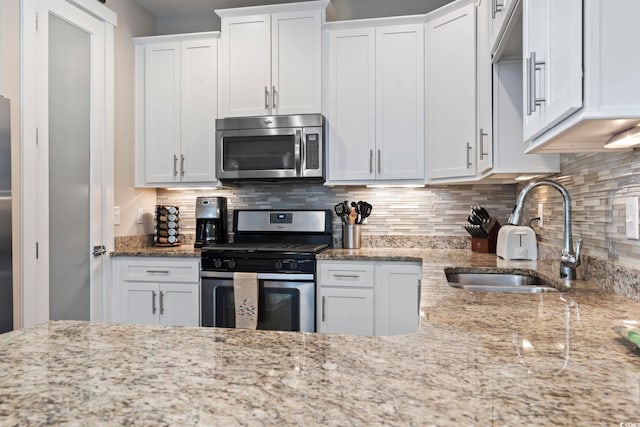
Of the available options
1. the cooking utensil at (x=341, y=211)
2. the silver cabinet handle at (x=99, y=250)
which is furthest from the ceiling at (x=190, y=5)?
the silver cabinet handle at (x=99, y=250)

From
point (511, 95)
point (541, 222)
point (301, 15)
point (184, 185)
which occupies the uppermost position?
point (301, 15)

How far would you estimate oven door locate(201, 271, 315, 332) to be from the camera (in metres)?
2.76

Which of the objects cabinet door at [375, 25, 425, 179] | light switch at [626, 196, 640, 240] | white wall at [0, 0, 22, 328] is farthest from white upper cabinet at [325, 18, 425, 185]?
white wall at [0, 0, 22, 328]

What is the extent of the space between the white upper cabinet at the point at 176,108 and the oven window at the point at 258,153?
0.65ft

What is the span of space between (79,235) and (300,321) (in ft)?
5.11

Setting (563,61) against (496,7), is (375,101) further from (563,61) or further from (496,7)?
(563,61)

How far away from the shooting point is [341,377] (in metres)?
0.63

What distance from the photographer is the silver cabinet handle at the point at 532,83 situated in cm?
113

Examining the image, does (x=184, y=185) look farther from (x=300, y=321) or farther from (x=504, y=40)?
(x=504, y=40)

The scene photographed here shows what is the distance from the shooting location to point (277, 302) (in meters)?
2.80

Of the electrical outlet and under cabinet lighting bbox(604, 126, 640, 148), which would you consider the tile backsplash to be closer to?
the electrical outlet

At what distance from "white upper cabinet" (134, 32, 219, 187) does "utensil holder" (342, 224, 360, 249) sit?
1071mm

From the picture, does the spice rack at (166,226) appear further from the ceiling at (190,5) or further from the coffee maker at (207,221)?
the ceiling at (190,5)

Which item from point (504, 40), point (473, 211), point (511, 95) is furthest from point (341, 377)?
point (473, 211)
